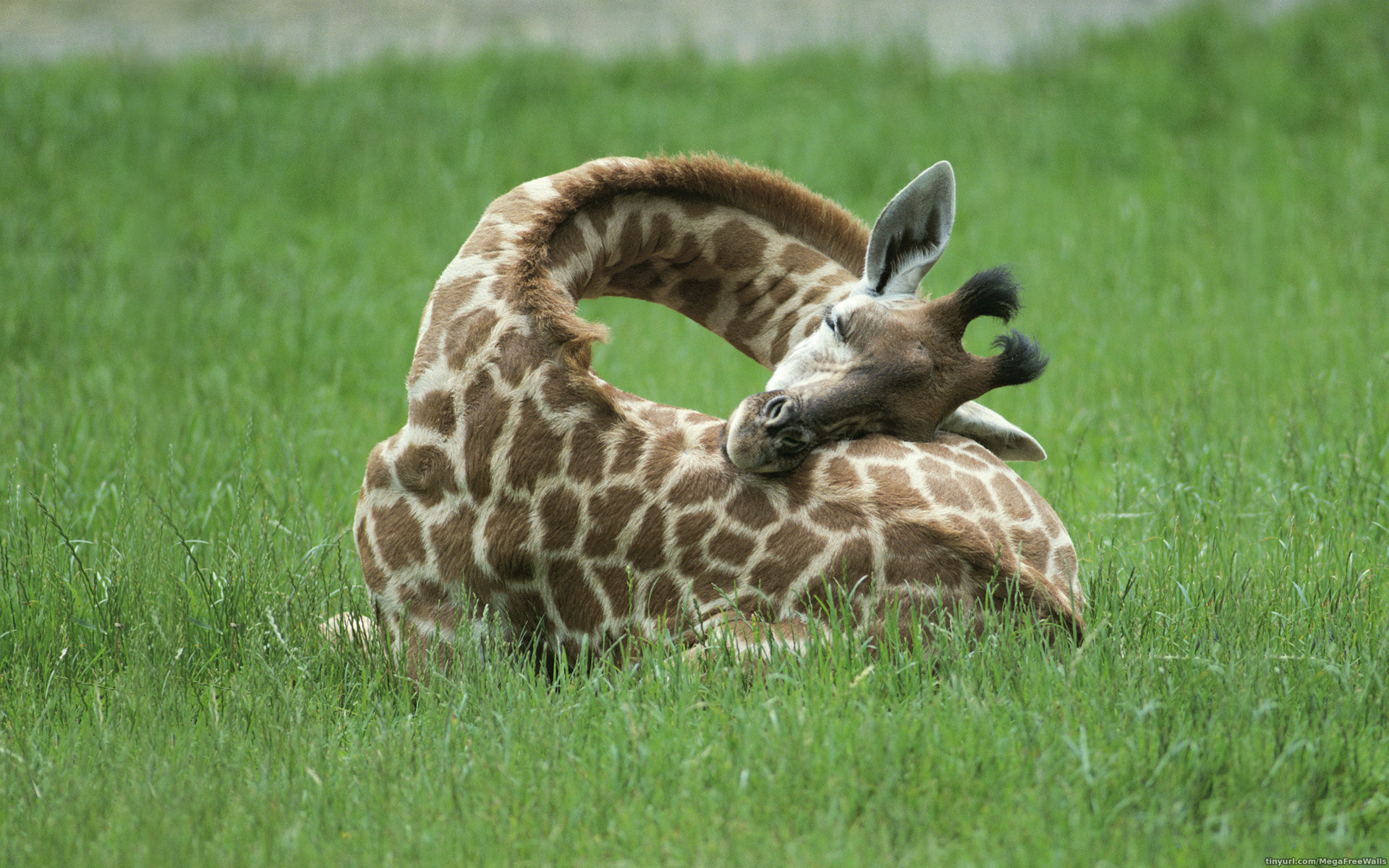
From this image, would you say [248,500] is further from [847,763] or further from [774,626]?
[847,763]

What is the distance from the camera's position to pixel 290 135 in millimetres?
10367

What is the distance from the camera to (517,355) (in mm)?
3660

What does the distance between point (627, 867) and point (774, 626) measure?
888mm

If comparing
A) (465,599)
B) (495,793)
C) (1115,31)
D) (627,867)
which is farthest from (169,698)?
(1115,31)

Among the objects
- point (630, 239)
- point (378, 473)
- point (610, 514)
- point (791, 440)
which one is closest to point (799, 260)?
point (630, 239)

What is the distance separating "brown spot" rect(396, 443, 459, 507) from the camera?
3682 mm

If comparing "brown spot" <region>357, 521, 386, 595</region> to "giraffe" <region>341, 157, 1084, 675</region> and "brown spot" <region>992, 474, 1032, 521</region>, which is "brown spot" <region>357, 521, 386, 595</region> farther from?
"brown spot" <region>992, 474, 1032, 521</region>

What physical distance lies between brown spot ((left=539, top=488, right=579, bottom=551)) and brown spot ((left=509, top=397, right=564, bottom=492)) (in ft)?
0.18

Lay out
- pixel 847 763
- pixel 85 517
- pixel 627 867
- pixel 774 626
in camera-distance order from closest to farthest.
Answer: pixel 627 867 → pixel 847 763 → pixel 774 626 → pixel 85 517

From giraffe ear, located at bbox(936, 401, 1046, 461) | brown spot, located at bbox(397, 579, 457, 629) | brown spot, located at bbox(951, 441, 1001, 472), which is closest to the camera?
brown spot, located at bbox(951, 441, 1001, 472)

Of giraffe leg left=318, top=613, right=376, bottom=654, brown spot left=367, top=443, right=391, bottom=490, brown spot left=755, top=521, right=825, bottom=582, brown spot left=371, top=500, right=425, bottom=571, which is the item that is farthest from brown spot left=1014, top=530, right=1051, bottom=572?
giraffe leg left=318, top=613, right=376, bottom=654

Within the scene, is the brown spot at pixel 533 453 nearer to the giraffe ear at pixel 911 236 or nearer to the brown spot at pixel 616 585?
the brown spot at pixel 616 585

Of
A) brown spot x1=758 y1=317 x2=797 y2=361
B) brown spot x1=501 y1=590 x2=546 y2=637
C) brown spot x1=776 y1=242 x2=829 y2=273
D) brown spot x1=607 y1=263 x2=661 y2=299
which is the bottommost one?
brown spot x1=501 y1=590 x2=546 y2=637

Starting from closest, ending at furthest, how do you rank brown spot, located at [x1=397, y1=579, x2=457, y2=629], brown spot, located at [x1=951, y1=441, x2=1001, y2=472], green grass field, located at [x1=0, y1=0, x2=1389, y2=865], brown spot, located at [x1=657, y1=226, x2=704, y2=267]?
1. green grass field, located at [x1=0, y1=0, x2=1389, y2=865]
2. brown spot, located at [x1=951, y1=441, x2=1001, y2=472]
3. brown spot, located at [x1=397, y1=579, x2=457, y2=629]
4. brown spot, located at [x1=657, y1=226, x2=704, y2=267]
